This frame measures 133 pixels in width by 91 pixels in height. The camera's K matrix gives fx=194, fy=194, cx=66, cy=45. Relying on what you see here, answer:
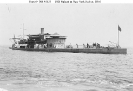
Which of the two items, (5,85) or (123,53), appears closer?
(5,85)

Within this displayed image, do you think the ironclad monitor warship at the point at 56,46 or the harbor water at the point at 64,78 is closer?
the harbor water at the point at 64,78

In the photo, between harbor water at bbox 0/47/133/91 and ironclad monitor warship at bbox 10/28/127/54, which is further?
ironclad monitor warship at bbox 10/28/127/54

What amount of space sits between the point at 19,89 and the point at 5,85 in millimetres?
1887

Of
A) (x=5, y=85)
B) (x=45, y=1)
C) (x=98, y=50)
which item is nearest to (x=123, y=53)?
(x=98, y=50)

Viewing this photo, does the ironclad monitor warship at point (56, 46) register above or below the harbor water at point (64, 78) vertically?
above

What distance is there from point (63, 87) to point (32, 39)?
7404 cm

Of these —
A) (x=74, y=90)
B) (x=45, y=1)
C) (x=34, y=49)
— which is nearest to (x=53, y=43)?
(x=34, y=49)

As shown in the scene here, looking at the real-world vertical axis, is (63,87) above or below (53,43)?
below

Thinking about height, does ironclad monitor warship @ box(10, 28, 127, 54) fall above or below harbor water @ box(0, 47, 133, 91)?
above

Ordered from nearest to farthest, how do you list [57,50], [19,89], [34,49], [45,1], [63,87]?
[19,89] < [63,87] < [45,1] < [57,50] < [34,49]

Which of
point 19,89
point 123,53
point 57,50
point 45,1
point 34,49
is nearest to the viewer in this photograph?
point 19,89

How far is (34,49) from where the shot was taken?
85.9 m

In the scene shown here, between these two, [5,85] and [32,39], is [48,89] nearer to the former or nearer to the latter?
[5,85]

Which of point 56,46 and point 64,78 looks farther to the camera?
point 56,46
